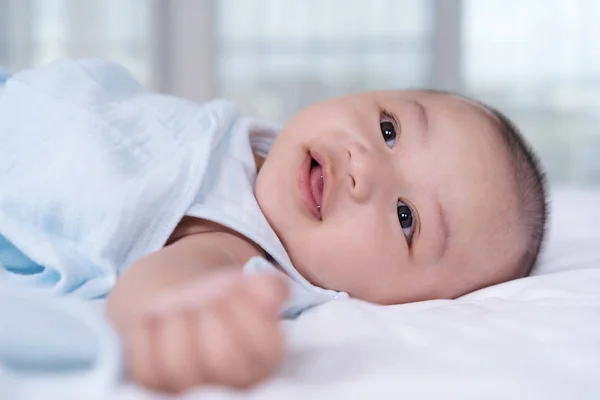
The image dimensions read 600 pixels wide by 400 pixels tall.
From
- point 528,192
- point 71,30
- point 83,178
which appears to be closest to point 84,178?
point 83,178

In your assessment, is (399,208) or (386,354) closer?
(386,354)

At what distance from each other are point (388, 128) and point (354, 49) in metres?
2.50

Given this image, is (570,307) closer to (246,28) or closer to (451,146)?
(451,146)

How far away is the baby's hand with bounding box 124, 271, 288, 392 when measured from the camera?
45 cm

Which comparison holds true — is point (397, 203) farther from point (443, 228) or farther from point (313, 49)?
point (313, 49)

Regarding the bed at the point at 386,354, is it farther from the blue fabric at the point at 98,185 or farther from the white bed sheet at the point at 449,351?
the blue fabric at the point at 98,185

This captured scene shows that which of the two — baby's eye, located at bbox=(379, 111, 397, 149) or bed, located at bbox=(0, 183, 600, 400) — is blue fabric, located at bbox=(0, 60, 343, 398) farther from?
baby's eye, located at bbox=(379, 111, 397, 149)

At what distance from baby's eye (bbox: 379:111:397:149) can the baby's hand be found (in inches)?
23.0

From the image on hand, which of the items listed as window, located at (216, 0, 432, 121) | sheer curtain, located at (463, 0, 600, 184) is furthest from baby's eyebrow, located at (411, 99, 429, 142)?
sheer curtain, located at (463, 0, 600, 184)

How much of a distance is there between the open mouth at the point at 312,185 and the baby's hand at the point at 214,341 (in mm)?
495

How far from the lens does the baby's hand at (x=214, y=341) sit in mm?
448

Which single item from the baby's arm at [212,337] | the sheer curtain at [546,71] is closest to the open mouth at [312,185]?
the baby's arm at [212,337]

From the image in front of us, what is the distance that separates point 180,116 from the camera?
1.01 metres

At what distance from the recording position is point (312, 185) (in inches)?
38.6
